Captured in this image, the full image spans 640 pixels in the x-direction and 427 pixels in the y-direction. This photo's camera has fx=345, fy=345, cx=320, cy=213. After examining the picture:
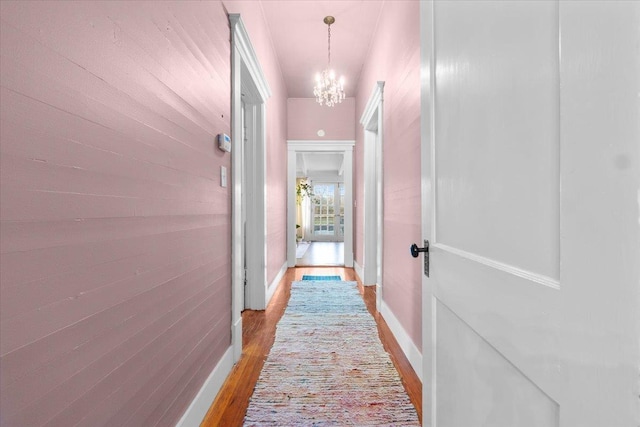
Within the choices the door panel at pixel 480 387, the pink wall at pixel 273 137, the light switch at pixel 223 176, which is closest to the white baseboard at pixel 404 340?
the door panel at pixel 480 387

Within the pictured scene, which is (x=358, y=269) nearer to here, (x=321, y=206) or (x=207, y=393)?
(x=207, y=393)

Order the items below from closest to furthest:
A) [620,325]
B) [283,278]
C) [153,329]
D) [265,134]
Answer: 1. [620,325]
2. [153,329]
3. [265,134]
4. [283,278]

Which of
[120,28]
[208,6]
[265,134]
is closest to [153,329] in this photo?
[120,28]

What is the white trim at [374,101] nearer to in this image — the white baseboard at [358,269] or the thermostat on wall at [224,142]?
the thermostat on wall at [224,142]

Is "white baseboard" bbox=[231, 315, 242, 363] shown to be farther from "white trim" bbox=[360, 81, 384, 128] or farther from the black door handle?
"white trim" bbox=[360, 81, 384, 128]

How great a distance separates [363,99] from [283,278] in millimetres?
2610

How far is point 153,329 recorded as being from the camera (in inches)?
45.5

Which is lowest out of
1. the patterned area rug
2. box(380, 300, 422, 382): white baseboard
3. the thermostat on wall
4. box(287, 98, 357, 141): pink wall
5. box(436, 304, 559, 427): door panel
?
the patterned area rug

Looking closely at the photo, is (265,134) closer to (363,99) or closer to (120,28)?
(363,99)

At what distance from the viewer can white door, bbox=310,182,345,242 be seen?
11.4 m

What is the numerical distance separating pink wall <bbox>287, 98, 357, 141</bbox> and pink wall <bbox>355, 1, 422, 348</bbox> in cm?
200

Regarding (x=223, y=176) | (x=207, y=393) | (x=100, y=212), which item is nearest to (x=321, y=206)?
(x=223, y=176)

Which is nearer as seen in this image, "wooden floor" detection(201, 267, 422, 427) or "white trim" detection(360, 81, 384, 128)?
"wooden floor" detection(201, 267, 422, 427)

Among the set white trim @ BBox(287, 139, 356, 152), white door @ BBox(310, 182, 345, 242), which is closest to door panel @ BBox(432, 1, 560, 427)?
white trim @ BBox(287, 139, 356, 152)
